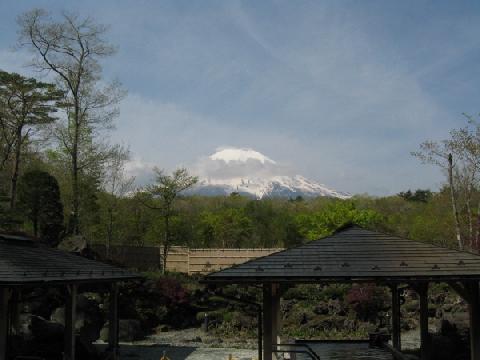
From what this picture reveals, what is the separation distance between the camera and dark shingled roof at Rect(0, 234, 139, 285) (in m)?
10.5

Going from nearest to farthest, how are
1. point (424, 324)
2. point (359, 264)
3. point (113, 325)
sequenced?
point (359, 264)
point (424, 324)
point (113, 325)

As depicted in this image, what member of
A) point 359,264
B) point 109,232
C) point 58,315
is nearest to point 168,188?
point 109,232

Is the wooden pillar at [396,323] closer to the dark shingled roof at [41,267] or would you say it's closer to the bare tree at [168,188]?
the dark shingled roof at [41,267]

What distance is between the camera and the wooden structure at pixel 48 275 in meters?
10.3

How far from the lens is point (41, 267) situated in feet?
39.6

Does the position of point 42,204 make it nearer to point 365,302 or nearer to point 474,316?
point 365,302

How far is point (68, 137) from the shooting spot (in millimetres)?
29328

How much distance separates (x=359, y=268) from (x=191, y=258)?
87.3 ft

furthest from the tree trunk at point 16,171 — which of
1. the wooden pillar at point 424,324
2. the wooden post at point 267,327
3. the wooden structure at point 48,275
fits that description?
the wooden pillar at point 424,324

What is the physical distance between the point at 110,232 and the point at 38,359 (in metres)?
21.4

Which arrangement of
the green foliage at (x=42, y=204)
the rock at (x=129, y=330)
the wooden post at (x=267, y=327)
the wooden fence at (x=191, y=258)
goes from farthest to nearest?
1. the wooden fence at (x=191, y=258)
2. the green foliage at (x=42, y=204)
3. the rock at (x=129, y=330)
4. the wooden post at (x=267, y=327)

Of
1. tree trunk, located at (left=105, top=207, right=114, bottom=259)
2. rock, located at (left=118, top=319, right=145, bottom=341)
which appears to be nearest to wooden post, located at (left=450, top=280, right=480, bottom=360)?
rock, located at (left=118, top=319, right=145, bottom=341)

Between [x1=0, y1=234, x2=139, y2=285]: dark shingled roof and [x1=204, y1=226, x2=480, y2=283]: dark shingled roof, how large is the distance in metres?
3.48

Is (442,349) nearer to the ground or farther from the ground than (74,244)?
nearer to the ground
